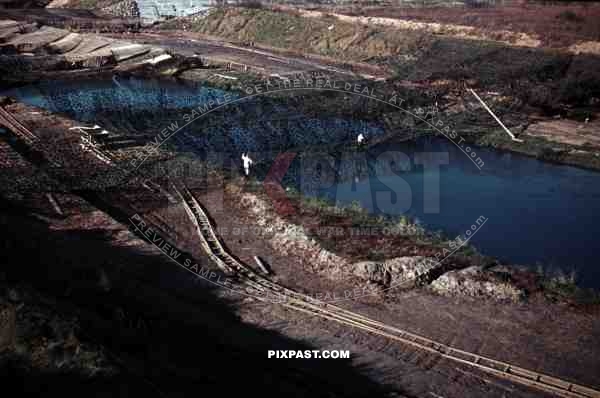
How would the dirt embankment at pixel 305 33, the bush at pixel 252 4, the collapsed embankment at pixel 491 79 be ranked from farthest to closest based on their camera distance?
the bush at pixel 252 4 → the dirt embankment at pixel 305 33 → the collapsed embankment at pixel 491 79

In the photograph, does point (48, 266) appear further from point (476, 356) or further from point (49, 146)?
point (49, 146)

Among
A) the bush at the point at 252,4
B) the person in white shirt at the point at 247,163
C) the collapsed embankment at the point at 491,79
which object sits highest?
the bush at the point at 252,4

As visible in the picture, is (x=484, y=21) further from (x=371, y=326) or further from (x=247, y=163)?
(x=371, y=326)

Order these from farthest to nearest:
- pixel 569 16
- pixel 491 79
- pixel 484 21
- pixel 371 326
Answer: pixel 484 21 < pixel 491 79 < pixel 569 16 < pixel 371 326

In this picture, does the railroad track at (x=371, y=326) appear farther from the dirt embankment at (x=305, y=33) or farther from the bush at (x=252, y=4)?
the bush at (x=252, y=4)

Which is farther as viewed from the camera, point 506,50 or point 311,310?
point 506,50

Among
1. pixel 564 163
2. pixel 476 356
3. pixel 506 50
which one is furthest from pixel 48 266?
pixel 506 50

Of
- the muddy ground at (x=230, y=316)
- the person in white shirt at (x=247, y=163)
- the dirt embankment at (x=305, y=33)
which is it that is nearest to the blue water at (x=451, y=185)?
the person in white shirt at (x=247, y=163)

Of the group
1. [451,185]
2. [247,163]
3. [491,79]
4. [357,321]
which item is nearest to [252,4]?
[491,79]
